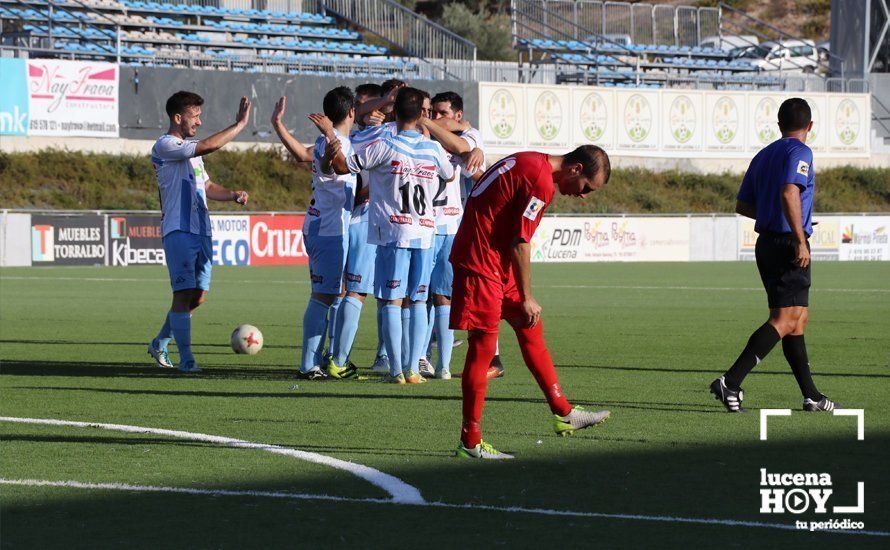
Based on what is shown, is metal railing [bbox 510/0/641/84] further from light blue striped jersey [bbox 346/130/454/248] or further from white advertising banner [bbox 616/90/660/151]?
light blue striped jersey [bbox 346/130/454/248]

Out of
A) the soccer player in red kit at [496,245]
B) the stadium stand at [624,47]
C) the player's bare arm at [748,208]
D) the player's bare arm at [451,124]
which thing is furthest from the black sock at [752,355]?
the stadium stand at [624,47]

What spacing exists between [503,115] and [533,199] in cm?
4056

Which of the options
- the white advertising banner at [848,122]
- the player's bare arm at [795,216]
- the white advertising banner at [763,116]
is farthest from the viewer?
the white advertising banner at [848,122]

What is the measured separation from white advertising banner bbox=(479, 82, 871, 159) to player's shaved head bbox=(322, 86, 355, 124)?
35.8 meters

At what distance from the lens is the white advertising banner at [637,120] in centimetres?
4991

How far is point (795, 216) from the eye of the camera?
8945mm

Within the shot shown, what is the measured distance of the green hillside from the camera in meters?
41.0

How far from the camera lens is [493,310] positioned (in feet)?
24.8

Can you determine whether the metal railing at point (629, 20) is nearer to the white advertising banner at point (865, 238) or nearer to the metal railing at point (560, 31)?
the metal railing at point (560, 31)

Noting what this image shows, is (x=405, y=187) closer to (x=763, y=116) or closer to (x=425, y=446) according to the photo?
(x=425, y=446)

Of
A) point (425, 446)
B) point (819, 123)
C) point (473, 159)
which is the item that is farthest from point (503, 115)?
point (425, 446)

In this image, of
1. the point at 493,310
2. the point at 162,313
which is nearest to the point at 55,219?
the point at 162,313

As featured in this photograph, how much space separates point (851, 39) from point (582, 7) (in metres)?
12.0

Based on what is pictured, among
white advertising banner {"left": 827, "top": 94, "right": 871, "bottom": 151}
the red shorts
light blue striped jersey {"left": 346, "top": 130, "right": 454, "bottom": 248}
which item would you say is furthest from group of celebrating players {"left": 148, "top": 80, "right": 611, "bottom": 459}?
white advertising banner {"left": 827, "top": 94, "right": 871, "bottom": 151}
